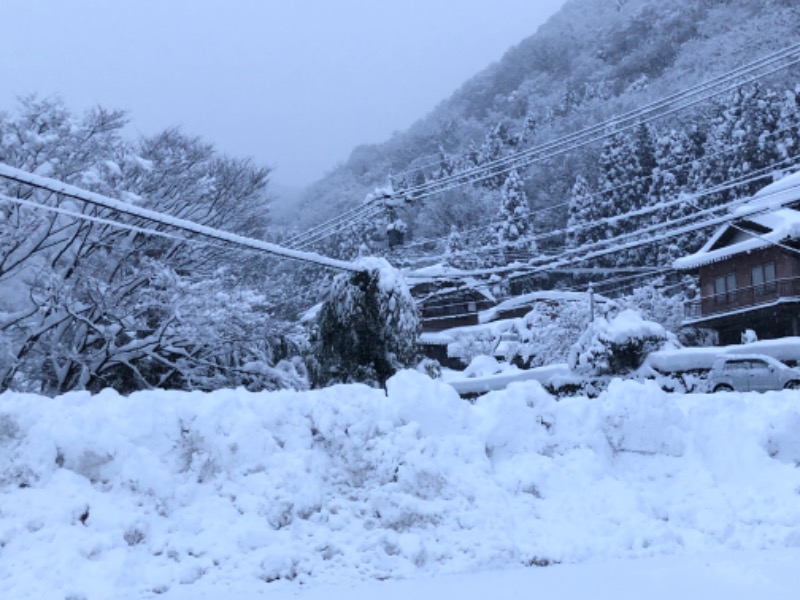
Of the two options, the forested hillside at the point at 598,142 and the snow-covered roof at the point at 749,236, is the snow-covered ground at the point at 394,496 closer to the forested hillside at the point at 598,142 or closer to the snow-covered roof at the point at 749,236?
the forested hillside at the point at 598,142

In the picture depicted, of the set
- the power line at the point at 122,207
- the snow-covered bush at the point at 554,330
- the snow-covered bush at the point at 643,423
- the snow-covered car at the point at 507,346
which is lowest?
the snow-covered car at the point at 507,346

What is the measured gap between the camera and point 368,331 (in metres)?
11.9

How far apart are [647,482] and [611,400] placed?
94 centimetres

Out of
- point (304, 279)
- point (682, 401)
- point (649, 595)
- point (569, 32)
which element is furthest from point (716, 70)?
point (649, 595)

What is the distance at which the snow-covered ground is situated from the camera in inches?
192

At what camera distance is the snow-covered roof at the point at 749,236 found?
30180mm

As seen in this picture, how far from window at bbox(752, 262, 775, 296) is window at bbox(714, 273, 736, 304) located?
1.17m

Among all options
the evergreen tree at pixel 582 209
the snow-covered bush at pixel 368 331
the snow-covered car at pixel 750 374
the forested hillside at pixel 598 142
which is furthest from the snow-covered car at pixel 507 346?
the snow-covered bush at pixel 368 331

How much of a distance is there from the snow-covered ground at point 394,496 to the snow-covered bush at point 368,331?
4689mm

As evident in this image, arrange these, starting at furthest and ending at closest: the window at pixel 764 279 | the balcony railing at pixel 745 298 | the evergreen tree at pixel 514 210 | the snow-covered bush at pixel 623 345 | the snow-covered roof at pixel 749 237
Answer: the evergreen tree at pixel 514 210 → the window at pixel 764 279 → the balcony railing at pixel 745 298 → the snow-covered roof at pixel 749 237 → the snow-covered bush at pixel 623 345

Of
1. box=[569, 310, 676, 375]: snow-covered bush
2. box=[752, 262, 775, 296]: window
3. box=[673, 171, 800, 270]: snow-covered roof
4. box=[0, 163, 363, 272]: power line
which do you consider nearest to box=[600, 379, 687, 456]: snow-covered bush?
box=[0, 163, 363, 272]: power line

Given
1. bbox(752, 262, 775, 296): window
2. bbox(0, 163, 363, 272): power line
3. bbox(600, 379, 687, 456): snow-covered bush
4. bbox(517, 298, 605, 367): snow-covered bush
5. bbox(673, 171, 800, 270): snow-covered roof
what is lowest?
bbox(517, 298, 605, 367): snow-covered bush

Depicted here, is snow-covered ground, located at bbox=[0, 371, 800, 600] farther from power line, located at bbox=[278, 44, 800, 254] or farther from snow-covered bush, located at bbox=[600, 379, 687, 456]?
power line, located at bbox=[278, 44, 800, 254]

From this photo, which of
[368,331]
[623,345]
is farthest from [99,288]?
[623,345]
